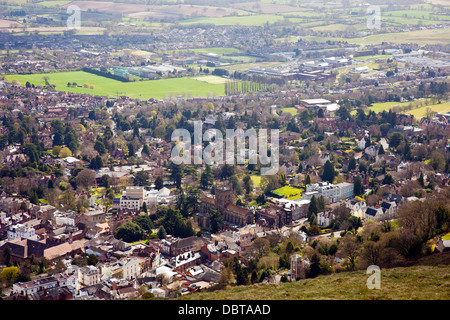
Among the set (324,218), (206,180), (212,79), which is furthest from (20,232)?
(212,79)

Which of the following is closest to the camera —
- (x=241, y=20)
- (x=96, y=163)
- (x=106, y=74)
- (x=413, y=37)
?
(x=96, y=163)

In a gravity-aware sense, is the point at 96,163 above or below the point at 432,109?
below

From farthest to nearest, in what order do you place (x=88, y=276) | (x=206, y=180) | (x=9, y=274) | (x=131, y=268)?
(x=206, y=180), (x=131, y=268), (x=9, y=274), (x=88, y=276)

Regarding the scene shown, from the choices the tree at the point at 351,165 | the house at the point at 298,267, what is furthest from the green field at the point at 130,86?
the house at the point at 298,267

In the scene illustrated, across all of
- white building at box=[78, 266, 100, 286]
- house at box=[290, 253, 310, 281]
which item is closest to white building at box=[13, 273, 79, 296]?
white building at box=[78, 266, 100, 286]

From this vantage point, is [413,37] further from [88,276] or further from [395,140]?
[88,276]

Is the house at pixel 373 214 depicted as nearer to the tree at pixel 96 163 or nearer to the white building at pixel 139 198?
the white building at pixel 139 198
